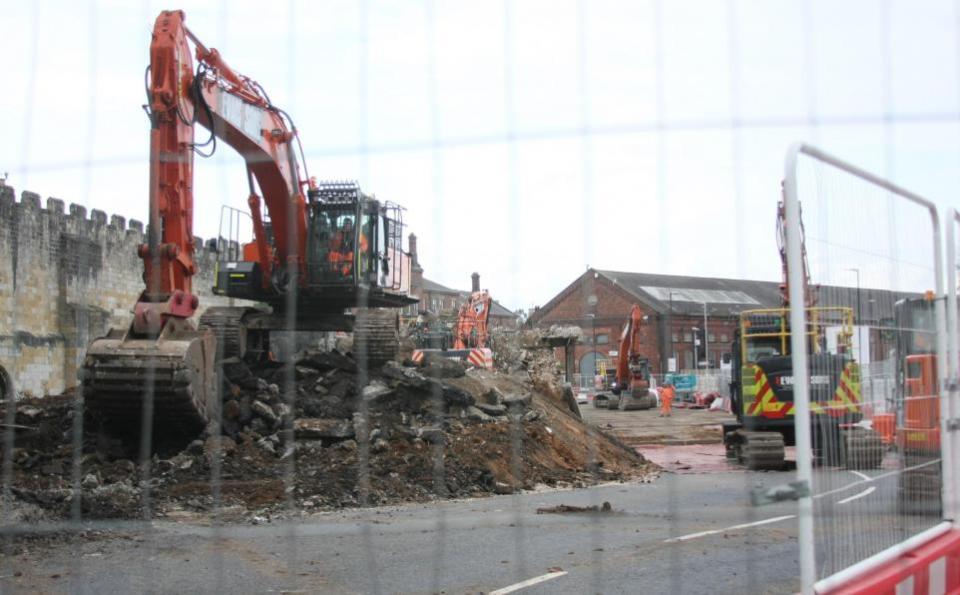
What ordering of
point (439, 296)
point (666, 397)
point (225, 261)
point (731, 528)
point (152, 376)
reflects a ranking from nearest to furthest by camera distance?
point (731, 528) < point (152, 376) < point (225, 261) < point (439, 296) < point (666, 397)

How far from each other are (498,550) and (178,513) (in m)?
3.57

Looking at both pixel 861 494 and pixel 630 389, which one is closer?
pixel 861 494

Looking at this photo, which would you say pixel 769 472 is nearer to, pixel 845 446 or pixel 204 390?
pixel 204 390

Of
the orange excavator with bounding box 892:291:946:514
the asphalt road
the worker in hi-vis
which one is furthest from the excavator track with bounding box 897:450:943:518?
the worker in hi-vis

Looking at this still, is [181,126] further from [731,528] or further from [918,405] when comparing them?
[918,405]

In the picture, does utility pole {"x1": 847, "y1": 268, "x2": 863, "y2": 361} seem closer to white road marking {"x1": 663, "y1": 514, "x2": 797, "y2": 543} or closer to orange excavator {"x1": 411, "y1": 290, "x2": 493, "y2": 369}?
white road marking {"x1": 663, "y1": 514, "x2": 797, "y2": 543}

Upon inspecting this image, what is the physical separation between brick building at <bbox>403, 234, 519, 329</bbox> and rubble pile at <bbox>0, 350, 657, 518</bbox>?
4.18ft

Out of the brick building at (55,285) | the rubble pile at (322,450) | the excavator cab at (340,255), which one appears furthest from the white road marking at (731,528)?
the brick building at (55,285)

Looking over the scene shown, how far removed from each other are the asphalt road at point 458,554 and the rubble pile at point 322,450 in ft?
3.20

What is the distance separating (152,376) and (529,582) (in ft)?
17.5

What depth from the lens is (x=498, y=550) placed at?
285 inches

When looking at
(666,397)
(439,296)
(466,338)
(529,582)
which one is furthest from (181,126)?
(666,397)

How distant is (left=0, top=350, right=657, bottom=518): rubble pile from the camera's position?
378 inches

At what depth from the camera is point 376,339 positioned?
559 inches
